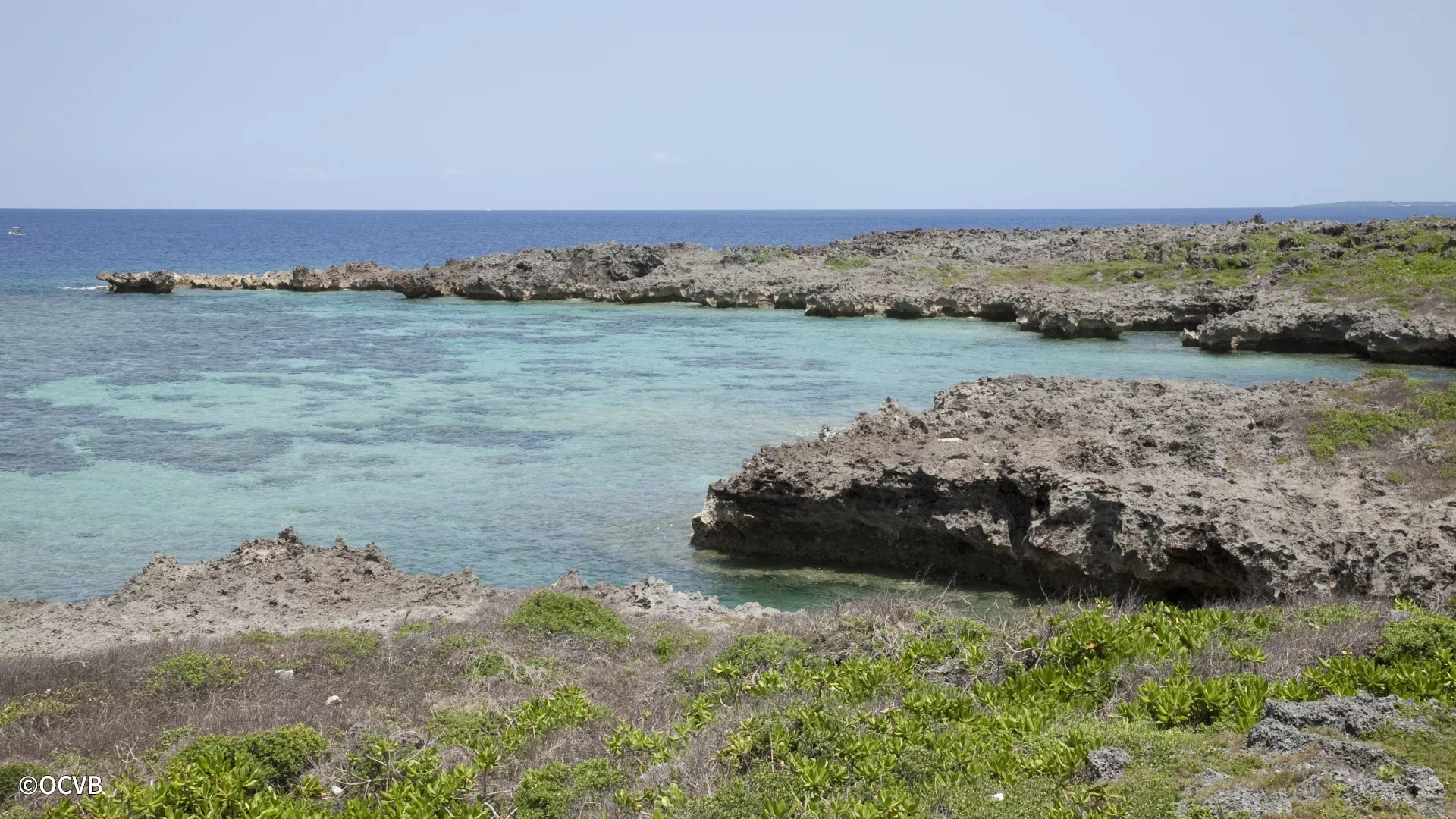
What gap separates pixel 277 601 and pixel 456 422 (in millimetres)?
13974

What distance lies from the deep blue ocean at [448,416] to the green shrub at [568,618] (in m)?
3.29

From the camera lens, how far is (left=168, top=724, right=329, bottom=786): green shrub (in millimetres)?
7766

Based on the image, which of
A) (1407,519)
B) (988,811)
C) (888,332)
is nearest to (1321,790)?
(988,811)

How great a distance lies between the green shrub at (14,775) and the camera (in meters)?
7.54

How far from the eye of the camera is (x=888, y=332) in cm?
4584

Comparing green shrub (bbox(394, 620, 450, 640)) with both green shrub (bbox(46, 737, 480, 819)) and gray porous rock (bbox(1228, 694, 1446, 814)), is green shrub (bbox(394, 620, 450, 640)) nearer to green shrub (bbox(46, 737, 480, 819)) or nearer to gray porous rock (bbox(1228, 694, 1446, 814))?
green shrub (bbox(46, 737, 480, 819))

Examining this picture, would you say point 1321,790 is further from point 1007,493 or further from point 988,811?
point 1007,493

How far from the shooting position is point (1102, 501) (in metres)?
14.2

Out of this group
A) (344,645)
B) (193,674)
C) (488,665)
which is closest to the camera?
(193,674)

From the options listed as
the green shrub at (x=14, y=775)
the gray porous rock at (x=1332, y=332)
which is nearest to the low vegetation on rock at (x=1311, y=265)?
the gray porous rock at (x=1332, y=332)

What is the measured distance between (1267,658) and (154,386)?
3167 cm

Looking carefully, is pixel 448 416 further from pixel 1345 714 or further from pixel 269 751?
pixel 1345 714

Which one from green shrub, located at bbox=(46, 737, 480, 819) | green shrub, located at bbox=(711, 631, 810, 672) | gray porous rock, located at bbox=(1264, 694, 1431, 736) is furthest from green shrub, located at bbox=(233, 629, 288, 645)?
gray porous rock, located at bbox=(1264, 694, 1431, 736)

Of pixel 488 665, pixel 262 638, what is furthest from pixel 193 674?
pixel 488 665
